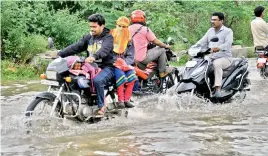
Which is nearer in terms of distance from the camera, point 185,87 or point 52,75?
point 52,75

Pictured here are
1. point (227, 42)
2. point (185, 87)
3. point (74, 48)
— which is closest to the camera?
point (74, 48)

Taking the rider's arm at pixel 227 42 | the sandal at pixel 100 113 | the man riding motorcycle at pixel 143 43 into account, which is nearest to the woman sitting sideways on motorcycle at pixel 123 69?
the sandal at pixel 100 113

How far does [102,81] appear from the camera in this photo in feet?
24.5

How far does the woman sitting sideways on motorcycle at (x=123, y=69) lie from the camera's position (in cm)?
787

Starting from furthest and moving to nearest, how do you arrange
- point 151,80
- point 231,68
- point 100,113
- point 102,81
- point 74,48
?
point 151,80, point 231,68, point 74,48, point 100,113, point 102,81

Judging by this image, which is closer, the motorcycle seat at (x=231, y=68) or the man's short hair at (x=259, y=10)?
the motorcycle seat at (x=231, y=68)

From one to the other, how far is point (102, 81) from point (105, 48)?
47cm

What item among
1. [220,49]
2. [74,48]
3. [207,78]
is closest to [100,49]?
[74,48]

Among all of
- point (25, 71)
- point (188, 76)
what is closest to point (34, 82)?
point (25, 71)

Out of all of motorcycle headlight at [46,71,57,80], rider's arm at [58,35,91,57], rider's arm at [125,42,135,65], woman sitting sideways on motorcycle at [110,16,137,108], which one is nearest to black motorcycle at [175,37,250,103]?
rider's arm at [125,42,135,65]

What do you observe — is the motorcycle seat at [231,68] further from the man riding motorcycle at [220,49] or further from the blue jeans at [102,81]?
the blue jeans at [102,81]

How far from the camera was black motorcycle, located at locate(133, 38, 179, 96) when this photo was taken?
9750 mm

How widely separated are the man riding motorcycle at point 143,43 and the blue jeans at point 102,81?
2064mm

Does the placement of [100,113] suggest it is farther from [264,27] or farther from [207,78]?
[264,27]
